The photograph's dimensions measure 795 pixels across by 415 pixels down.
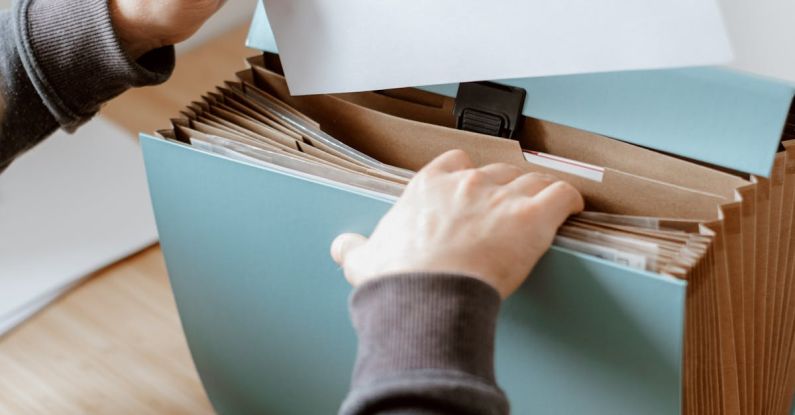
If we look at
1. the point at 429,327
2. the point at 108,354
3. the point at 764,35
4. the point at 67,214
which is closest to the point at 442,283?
the point at 429,327

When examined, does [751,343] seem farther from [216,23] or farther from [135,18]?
[216,23]

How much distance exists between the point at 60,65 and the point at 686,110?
17.0 inches

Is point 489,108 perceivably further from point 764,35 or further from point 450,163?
point 764,35

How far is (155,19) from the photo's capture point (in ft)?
2.04

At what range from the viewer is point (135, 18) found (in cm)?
62

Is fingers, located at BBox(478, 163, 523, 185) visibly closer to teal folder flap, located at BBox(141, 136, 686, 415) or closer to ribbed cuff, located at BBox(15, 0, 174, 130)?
teal folder flap, located at BBox(141, 136, 686, 415)

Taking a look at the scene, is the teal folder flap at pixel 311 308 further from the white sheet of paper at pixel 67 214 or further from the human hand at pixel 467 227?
the white sheet of paper at pixel 67 214

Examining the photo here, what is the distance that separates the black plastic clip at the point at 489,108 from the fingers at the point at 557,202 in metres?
0.08

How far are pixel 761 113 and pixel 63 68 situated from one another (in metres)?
0.47

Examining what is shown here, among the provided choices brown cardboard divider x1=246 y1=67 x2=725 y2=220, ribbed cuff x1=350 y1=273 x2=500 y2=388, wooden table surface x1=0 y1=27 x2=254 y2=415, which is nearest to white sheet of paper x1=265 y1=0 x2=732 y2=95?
brown cardboard divider x1=246 y1=67 x2=725 y2=220

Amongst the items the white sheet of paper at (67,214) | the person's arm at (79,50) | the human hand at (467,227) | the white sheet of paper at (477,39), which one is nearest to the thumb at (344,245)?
the human hand at (467,227)

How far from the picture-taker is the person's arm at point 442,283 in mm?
444

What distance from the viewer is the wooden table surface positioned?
30.2 inches

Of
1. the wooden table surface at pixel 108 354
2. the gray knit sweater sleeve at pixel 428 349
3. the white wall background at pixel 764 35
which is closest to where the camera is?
the gray knit sweater sleeve at pixel 428 349
